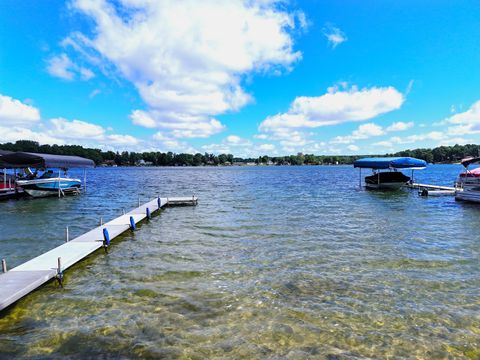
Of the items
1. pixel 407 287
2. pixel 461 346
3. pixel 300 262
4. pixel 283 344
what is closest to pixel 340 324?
pixel 283 344

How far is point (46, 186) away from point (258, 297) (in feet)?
109

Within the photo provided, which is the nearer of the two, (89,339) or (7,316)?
(89,339)

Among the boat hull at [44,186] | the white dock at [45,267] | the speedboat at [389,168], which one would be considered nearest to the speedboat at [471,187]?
the speedboat at [389,168]

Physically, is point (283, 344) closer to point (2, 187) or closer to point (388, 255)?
point (388, 255)

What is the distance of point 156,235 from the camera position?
1619 centimetres

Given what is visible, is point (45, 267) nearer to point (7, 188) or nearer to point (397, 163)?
point (7, 188)

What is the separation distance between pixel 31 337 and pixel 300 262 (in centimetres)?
816

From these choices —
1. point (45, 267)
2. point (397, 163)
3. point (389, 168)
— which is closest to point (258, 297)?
point (45, 267)

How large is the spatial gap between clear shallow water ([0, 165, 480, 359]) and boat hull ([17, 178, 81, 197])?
18.7 m

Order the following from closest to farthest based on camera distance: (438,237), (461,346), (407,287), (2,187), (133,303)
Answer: (461,346) → (133,303) → (407,287) → (438,237) → (2,187)

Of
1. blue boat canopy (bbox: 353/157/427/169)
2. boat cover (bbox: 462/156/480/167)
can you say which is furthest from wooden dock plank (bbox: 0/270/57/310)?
blue boat canopy (bbox: 353/157/427/169)

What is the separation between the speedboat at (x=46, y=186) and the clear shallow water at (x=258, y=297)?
18.7 m

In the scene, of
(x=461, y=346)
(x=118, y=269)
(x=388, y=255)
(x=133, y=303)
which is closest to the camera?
(x=461, y=346)

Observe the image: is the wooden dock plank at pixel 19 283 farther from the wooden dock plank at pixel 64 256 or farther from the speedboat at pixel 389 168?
the speedboat at pixel 389 168
